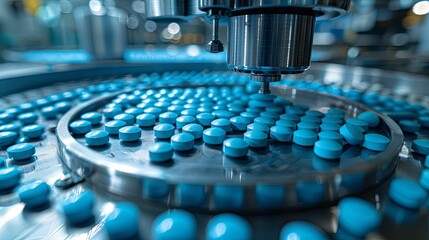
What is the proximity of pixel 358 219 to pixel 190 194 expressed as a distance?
0.21 metres

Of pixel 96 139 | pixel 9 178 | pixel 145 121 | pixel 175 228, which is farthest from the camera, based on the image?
pixel 145 121

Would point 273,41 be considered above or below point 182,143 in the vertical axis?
above

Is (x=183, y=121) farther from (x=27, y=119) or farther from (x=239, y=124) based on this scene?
(x=27, y=119)

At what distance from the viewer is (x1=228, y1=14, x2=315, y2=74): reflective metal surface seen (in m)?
0.49

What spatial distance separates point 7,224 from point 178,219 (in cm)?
23

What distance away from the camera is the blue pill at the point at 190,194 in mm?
345

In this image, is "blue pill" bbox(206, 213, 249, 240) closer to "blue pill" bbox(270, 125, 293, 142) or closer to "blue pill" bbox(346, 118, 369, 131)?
"blue pill" bbox(270, 125, 293, 142)

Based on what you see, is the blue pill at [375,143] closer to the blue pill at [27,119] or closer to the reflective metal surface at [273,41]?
the reflective metal surface at [273,41]

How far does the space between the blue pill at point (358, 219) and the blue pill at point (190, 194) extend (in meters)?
0.18

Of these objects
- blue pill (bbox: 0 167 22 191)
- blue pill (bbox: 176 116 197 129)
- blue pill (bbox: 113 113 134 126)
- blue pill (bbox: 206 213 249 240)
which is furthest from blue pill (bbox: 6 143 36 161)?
blue pill (bbox: 206 213 249 240)

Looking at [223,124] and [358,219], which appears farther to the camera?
[223,124]

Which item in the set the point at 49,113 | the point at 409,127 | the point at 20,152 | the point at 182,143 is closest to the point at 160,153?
the point at 182,143

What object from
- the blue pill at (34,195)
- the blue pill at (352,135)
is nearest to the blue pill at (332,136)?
the blue pill at (352,135)

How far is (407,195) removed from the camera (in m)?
0.35
